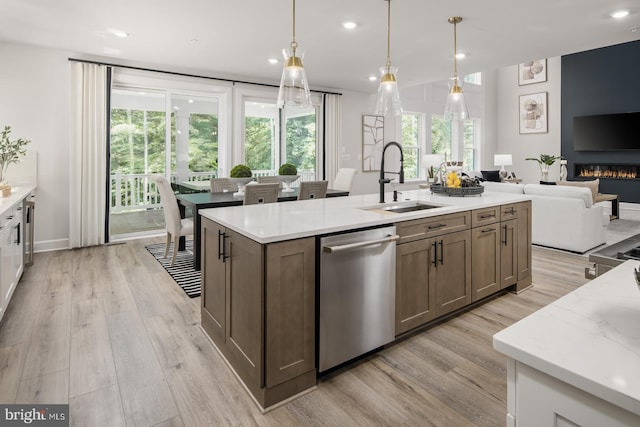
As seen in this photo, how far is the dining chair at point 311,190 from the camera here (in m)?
4.50

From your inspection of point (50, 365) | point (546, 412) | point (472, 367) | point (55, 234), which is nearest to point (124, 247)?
point (55, 234)

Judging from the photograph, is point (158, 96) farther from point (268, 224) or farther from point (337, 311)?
point (337, 311)

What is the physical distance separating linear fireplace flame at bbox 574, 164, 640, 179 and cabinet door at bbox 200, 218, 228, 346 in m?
9.36

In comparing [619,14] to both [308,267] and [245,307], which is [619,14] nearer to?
[308,267]

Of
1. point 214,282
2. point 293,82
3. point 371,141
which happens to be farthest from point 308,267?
point 371,141

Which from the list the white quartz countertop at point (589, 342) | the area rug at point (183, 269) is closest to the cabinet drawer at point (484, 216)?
the white quartz countertop at point (589, 342)

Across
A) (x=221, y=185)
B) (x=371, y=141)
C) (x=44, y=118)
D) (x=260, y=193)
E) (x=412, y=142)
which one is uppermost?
(x=412, y=142)

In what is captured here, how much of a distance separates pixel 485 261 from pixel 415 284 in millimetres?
852

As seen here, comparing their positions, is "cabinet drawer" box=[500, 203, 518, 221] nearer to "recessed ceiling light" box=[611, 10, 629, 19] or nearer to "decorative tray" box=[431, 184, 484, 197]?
"decorative tray" box=[431, 184, 484, 197]

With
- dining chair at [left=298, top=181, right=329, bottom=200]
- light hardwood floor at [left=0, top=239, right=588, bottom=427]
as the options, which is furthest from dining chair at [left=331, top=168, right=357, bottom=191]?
light hardwood floor at [left=0, top=239, right=588, bottom=427]

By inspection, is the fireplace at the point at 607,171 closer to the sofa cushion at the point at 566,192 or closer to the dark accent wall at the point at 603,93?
the dark accent wall at the point at 603,93

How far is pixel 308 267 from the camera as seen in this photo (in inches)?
76.3

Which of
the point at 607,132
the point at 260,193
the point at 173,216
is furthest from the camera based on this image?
the point at 607,132

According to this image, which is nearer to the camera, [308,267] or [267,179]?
[308,267]
